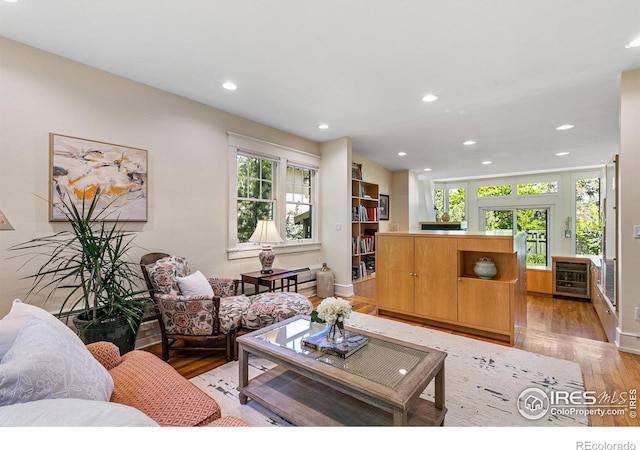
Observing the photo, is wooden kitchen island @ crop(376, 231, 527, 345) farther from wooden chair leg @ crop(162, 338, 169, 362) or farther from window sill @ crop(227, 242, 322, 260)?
wooden chair leg @ crop(162, 338, 169, 362)

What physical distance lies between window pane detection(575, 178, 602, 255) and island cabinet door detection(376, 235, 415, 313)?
210 inches

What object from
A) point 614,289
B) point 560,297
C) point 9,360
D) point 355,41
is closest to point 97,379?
point 9,360

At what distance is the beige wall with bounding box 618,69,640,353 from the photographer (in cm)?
259

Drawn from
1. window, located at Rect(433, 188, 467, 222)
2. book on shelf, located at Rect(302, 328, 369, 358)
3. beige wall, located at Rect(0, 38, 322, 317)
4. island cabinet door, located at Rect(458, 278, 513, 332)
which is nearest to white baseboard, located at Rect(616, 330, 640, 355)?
island cabinet door, located at Rect(458, 278, 513, 332)

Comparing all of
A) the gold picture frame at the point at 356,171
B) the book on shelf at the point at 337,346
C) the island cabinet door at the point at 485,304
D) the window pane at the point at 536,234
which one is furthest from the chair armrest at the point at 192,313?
the window pane at the point at 536,234

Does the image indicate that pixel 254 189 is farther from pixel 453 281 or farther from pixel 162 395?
pixel 162 395

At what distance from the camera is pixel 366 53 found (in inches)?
91.3

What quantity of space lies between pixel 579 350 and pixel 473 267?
43.3 inches

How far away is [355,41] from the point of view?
216 cm

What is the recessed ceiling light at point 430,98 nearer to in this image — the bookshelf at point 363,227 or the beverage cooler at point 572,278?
the bookshelf at point 363,227

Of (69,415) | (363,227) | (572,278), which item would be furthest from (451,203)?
(69,415)

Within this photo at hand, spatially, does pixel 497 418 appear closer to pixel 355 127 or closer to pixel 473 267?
pixel 473 267

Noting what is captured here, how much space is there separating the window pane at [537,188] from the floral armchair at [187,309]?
7.18 m

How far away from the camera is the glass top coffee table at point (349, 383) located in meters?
1.36
